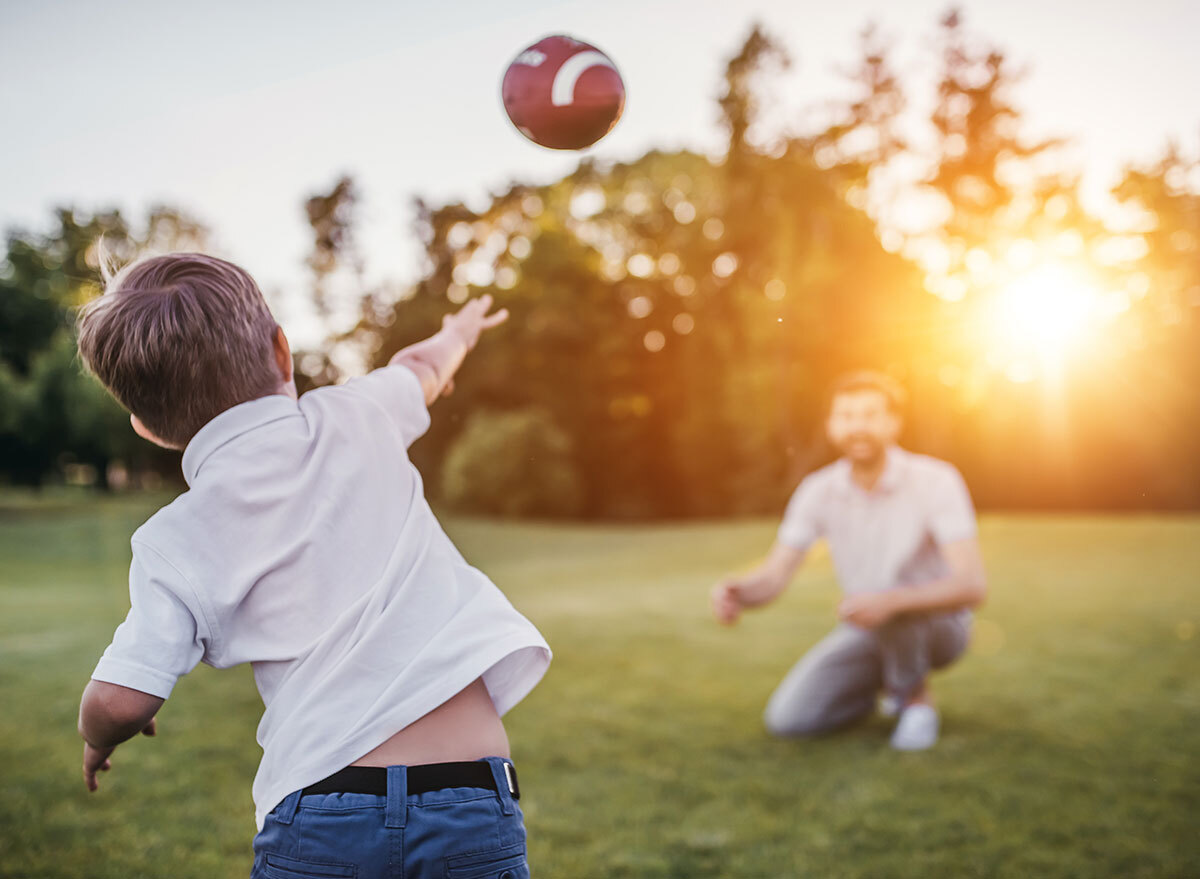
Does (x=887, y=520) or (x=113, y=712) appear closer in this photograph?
(x=113, y=712)

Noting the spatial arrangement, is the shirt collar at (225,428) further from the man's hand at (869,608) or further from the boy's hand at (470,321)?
the man's hand at (869,608)

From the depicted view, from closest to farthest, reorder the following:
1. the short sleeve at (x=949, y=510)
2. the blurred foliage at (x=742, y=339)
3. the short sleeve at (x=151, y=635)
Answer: the short sleeve at (x=151, y=635) < the short sleeve at (x=949, y=510) < the blurred foliage at (x=742, y=339)

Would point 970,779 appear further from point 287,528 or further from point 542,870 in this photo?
point 287,528

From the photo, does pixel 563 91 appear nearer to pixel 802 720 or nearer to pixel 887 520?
pixel 887 520

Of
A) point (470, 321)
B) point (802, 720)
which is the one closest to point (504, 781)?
point (470, 321)

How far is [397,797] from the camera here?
1.37 meters

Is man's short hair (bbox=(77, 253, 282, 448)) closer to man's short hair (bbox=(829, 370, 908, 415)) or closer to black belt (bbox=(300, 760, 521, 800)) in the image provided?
black belt (bbox=(300, 760, 521, 800))

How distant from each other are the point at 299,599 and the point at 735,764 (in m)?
2.68

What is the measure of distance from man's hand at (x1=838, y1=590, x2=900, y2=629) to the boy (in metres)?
2.32

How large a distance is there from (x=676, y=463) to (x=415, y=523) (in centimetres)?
1768

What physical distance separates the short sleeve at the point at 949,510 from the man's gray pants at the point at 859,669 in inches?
15.4

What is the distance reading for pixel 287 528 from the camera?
140 centimetres

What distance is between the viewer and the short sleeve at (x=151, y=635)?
1309mm

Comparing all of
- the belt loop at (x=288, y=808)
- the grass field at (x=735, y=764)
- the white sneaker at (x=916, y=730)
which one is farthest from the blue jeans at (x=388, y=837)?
the white sneaker at (x=916, y=730)
